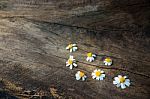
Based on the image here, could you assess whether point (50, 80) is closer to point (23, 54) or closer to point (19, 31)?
point (23, 54)

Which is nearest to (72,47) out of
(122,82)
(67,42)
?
(67,42)

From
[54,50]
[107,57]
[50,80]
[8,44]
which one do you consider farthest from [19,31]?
[107,57]

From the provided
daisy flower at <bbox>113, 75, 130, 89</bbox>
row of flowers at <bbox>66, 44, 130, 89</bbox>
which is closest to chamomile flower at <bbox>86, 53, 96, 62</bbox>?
row of flowers at <bbox>66, 44, 130, 89</bbox>

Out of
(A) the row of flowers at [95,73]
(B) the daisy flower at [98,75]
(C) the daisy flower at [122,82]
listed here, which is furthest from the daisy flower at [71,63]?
(C) the daisy flower at [122,82]

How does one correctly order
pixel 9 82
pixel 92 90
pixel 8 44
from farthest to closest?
pixel 8 44
pixel 9 82
pixel 92 90

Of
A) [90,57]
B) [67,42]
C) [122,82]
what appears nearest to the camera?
[122,82]

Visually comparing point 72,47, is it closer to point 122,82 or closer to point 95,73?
point 95,73

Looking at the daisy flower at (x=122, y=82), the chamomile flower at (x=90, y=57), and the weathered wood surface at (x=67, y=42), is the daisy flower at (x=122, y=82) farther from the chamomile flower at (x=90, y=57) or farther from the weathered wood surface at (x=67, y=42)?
the chamomile flower at (x=90, y=57)

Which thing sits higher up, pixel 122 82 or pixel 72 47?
pixel 72 47

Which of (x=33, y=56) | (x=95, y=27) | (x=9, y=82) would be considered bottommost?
(x=9, y=82)
